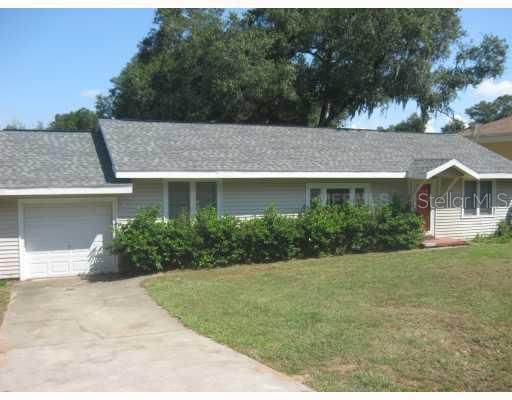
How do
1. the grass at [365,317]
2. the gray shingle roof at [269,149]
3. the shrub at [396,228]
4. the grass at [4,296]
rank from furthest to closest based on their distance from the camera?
the shrub at [396,228]
the gray shingle roof at [269,149]
the grass at [4,296]
the grass at [365,317]

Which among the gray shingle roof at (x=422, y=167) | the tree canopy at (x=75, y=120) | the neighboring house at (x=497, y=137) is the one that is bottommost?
the gray shingle roof at (x=422, y=167)

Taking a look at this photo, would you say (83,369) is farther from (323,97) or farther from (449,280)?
(323,97)

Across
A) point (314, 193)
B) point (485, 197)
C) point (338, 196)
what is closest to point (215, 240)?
point (314, 193)

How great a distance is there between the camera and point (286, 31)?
26.4m

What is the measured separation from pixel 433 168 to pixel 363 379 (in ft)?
38.1

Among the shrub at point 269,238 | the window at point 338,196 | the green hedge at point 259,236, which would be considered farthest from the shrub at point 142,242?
the window at point 338,196

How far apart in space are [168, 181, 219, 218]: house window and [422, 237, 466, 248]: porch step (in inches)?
268

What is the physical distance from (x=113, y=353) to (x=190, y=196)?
319 inches

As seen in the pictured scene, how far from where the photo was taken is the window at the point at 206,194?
14555 millimetres

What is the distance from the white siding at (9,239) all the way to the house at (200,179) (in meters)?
0.02

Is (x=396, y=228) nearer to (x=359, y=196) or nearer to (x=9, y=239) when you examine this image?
(x=359, y=196)

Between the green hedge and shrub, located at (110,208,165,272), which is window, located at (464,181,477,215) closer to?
the green hedge

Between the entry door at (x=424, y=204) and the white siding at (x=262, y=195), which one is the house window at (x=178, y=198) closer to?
the white siding at (x=262, y=195)

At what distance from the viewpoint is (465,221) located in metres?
18.0
